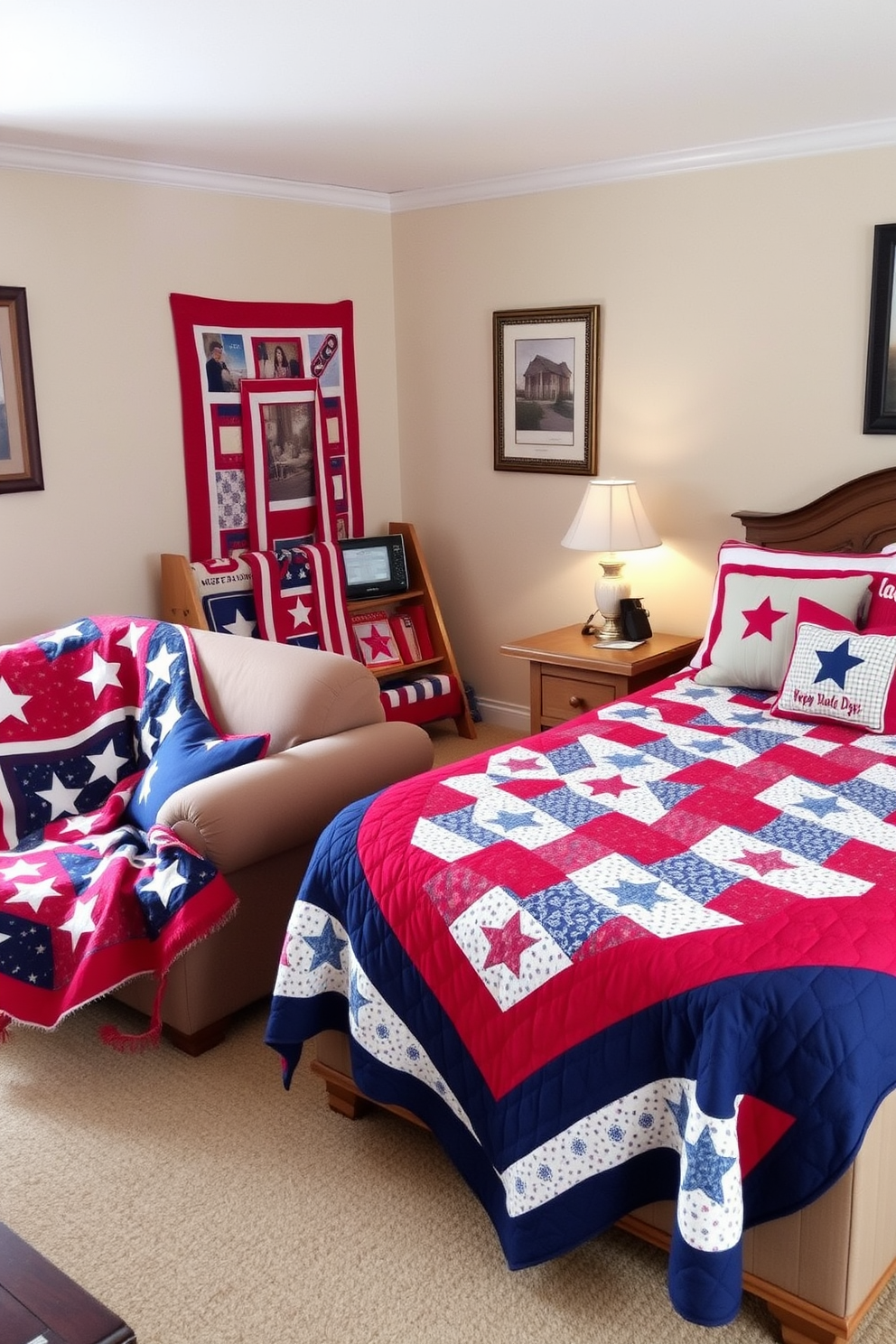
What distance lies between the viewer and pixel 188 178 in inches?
165

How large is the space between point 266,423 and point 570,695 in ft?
5.41

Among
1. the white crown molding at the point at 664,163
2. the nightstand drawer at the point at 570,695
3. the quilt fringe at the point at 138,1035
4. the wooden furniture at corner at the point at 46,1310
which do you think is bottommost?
the quilt fringe at the point at 138,1035

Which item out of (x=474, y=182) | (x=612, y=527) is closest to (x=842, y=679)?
(x=612, y=527)

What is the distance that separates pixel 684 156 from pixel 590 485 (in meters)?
1.18

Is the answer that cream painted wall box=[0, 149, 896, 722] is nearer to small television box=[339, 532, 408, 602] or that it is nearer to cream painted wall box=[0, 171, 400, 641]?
cream painted wall box=[0, 171, 400, 641]

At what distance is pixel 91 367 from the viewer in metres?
4.07

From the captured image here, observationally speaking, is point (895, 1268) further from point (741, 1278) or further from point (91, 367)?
point (91, 367)

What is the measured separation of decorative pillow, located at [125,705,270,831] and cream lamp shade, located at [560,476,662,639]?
5.43 feet

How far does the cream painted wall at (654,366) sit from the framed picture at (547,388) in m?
0.06

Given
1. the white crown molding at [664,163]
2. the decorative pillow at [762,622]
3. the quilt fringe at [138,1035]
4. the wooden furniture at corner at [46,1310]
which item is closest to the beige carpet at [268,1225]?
the quilt fringe at [138,1035]

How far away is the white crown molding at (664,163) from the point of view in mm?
3684

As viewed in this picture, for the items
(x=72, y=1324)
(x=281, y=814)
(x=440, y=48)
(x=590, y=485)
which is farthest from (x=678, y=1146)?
(x=590, y=485)

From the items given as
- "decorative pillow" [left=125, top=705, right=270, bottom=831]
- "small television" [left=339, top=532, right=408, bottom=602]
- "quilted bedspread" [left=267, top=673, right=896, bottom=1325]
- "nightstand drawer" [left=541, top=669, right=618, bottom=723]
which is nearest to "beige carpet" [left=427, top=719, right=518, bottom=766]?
"nightstand drawer" [left=541, top=669, right=618, bottom=723]

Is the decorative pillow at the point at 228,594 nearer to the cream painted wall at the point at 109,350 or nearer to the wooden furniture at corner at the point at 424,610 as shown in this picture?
the cream painted wall at the point at 109,350
